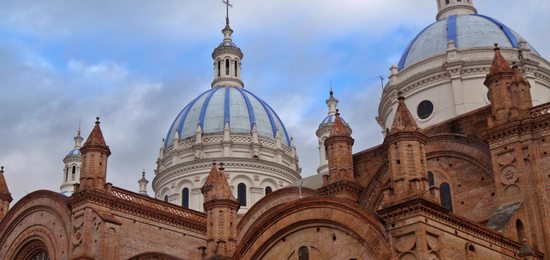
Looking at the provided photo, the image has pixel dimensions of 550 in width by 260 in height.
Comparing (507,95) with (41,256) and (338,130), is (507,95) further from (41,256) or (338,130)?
(41,256)

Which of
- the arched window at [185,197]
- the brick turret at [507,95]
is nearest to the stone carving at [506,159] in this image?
the brick turret at [507,95]

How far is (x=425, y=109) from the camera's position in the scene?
4938 centimetres

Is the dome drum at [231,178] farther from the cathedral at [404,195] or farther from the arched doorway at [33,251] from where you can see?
the arched doorway at [33,251]

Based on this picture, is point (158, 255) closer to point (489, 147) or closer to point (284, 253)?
point (284, 253)

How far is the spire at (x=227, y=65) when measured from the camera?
77.3 metres

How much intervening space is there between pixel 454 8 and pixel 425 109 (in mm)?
10710

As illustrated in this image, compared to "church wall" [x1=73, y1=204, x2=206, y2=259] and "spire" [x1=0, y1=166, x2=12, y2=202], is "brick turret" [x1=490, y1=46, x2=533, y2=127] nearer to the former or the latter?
"church wall" [x1=73, y1=204, x2=206, y2=259]

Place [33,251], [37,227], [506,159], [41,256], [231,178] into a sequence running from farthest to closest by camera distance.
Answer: [231,178] < [33,251] < [41,256] < [37,227] < [506,159]

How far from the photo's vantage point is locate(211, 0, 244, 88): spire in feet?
254

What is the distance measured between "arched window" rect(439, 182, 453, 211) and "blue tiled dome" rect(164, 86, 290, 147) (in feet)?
110

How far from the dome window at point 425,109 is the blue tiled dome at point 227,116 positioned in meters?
23.4

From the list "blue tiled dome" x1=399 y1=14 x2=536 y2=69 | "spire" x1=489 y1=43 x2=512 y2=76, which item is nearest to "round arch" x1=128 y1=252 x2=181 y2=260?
"spire" x1=489 y1=43 x2=512 y2=76

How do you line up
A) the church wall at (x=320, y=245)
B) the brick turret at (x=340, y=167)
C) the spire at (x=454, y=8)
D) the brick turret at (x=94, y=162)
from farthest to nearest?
the spire at (x=454, y=8) < the brick turret at (x=94, y=162) < the brick turret at (x=340, y=167) < the church wall at (x=320, y=245)

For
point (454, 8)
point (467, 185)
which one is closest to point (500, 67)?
point (467, 185)
